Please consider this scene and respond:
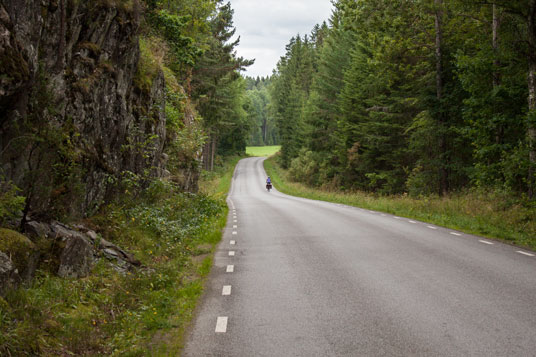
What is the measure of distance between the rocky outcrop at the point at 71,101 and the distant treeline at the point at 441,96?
11.7m

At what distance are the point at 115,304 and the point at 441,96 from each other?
21.3m

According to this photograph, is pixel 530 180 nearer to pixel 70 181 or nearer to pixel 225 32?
pixel 70 181

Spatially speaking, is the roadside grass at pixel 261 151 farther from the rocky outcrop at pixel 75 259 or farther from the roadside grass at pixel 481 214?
the rocky outcrop at pixel 75 259

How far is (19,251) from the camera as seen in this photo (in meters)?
5.38

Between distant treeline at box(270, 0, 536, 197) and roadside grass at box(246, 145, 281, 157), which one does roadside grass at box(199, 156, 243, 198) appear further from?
roadside grass at box(246, 145, 281, 157)

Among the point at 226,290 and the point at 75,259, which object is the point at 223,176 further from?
the point at 75,259

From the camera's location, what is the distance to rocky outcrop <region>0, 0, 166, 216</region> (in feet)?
20.7

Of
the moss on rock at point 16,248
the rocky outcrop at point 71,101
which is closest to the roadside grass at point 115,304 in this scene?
the moss on rock at point 16,248

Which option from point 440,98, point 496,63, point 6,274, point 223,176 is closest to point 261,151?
point 223,176

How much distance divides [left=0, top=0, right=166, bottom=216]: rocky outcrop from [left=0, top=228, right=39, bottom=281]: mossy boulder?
111 cm

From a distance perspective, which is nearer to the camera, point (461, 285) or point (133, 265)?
point (461, 285)

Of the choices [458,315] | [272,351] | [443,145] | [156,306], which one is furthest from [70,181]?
[443,145]

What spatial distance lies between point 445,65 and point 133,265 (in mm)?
20762

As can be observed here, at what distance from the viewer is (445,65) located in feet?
75.2
